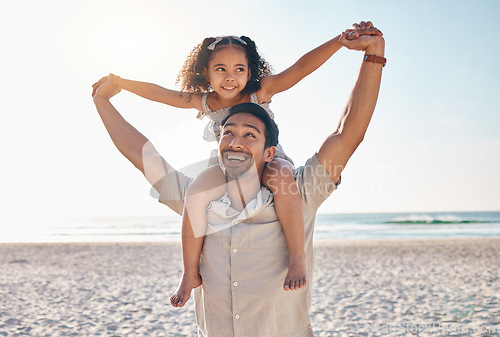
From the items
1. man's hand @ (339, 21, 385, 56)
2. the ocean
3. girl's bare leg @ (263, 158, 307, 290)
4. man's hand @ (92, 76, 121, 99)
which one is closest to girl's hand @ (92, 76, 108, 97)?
man's hand @ (92, 76, 121, 99)

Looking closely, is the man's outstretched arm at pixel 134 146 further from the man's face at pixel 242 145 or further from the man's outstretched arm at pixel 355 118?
the man's outstretched arm at pixel 355 118

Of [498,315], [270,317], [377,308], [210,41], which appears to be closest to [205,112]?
[210,41]

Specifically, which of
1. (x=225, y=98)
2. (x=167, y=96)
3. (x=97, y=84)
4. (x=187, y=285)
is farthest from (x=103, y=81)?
(x=187, y=285)

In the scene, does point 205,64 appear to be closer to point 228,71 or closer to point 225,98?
point 228,71

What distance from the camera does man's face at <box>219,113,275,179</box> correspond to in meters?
1.77

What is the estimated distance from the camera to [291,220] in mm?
1715

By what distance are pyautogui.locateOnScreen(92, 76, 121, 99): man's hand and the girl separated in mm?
40

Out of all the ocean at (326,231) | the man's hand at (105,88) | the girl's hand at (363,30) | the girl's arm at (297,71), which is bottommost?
the ocean at (326,231)

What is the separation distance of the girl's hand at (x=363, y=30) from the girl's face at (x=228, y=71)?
3.41 feet

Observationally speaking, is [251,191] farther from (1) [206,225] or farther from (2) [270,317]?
(2) [270,317]

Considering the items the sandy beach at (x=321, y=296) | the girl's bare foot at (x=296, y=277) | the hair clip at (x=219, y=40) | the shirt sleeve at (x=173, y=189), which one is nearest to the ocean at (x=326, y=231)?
the sandy beach at (x=321, y=296)

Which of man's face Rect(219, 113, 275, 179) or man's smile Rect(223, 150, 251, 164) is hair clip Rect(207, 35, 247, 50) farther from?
man's smile Rect(223, 150, 251, 164)

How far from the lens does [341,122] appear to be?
5.60 feet

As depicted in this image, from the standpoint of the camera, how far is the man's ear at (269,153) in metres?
1.89
